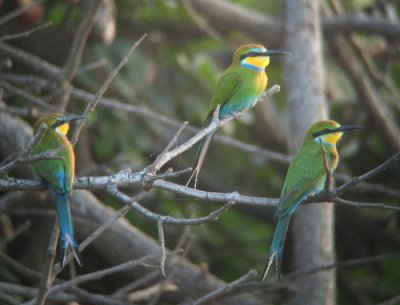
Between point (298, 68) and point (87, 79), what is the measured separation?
129cm

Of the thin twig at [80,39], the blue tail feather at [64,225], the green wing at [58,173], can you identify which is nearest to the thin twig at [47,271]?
the blue tail feather at [64,225]

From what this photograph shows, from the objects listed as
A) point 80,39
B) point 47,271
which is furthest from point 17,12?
point 47,271

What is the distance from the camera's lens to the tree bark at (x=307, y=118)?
424cm

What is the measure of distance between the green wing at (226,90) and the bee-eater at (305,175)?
533mm

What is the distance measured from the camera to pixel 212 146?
5.31 metres

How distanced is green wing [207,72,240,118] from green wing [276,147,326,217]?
0.64 meters

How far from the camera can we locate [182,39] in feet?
18.9

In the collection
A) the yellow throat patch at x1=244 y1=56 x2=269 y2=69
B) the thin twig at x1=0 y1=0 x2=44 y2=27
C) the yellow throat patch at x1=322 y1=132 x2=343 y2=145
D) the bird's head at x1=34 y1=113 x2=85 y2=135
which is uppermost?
the thin twig at x1=0 y1=0 x2=44 y2=27

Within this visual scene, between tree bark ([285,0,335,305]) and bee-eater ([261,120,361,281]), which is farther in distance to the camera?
tree bark ([285,0,335,305])

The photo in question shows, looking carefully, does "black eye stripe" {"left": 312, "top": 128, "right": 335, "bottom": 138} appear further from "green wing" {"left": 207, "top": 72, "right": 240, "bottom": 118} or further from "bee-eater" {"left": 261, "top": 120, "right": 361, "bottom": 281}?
"green wing" {"left": 207, "top": 72, "right": 240, "bottom": 118}

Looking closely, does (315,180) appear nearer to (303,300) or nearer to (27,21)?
(303,300)

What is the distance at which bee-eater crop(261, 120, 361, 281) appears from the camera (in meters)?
2.88

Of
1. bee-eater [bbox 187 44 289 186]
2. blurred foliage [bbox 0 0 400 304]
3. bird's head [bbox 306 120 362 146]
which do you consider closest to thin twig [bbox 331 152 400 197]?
bird's head [bbox 306 120 362 146]

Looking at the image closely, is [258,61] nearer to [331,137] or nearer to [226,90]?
[226,90]
